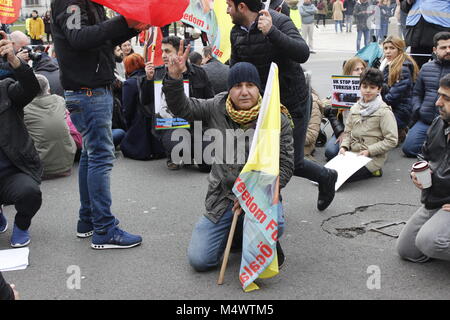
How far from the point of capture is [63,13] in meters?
3.94

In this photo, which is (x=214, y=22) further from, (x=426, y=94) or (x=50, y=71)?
(x=426, y=94)

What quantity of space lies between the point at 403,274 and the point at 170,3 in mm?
2239

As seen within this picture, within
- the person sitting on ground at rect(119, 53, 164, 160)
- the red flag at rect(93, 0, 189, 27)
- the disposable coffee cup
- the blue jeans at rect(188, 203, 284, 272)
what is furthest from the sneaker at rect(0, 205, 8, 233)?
the disposable coffee cup

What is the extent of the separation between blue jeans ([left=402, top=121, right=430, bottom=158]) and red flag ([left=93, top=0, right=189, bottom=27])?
373 cm

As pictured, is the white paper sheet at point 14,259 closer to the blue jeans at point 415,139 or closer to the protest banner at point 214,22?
the protest banner at point 214,22

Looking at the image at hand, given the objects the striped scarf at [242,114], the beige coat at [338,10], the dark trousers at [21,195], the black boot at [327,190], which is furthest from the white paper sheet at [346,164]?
the beige coat at [338,10]

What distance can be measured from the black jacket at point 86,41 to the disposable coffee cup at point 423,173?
1.98 m

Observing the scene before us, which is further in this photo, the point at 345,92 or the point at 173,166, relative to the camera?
the point at 345,92

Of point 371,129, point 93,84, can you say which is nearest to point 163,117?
point 371,129

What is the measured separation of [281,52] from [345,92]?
2.92 m

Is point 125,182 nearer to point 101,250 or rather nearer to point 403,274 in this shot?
point 101,250

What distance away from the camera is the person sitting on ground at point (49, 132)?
634 cm

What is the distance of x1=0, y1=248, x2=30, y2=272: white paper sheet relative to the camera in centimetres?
414

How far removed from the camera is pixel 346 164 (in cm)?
605
